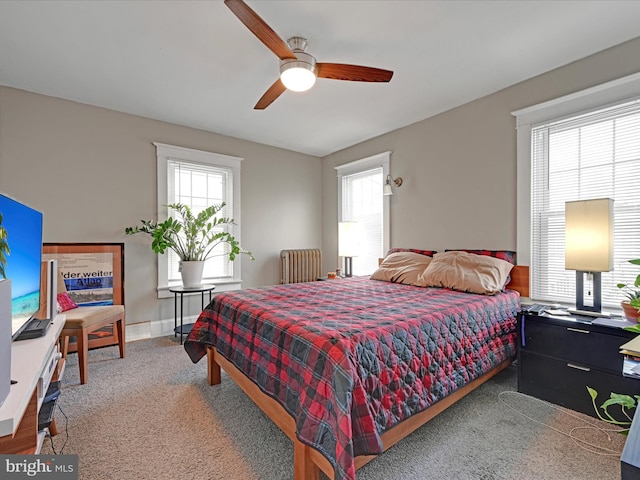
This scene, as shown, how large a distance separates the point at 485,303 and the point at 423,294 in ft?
1.47

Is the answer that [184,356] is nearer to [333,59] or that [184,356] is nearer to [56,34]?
[56,34]

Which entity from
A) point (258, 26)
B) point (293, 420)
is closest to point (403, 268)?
point (293, 420)

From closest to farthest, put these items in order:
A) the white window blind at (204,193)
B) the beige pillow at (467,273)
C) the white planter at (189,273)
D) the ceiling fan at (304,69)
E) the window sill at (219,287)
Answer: the ceiling fan at (304,69), the beige pillow at (467,273), the white planter at (189,273), the window sill at (219,287), the white window blind at (204,193)

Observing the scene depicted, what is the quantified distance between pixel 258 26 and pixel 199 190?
2.76 meters

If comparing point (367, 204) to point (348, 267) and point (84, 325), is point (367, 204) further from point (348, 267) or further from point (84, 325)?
point (84, 325)

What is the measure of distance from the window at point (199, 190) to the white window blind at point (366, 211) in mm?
1735

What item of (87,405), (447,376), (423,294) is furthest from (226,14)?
(87,405)

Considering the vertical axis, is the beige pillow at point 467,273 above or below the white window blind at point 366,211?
below

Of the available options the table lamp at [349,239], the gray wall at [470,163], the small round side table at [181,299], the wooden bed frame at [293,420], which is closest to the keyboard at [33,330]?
the wooden bed frame at [293,420]

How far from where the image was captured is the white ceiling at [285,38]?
1.92 meters

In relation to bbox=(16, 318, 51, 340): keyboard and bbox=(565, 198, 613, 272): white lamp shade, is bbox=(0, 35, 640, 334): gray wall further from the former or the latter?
bbox=(16, 318, 51, 340): keyboard

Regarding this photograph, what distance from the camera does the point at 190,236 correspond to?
3.71 m

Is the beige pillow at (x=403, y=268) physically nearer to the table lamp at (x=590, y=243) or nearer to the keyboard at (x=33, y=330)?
the table lamp at (x=590, y=243)

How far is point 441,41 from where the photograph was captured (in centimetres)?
221
